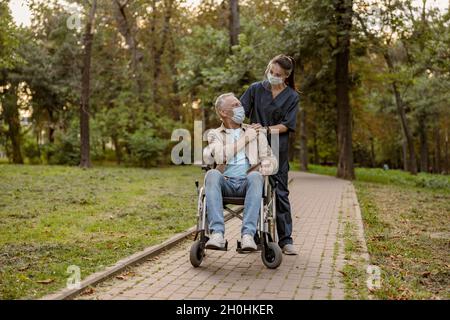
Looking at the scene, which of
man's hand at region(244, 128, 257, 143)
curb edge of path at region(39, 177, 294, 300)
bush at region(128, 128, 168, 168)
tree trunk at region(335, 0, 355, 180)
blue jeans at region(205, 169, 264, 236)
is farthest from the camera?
bush at region(128, 128, 168, 168)

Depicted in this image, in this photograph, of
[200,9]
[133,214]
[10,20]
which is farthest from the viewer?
[200,9]

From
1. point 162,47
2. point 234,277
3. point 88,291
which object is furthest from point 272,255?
point 162,47

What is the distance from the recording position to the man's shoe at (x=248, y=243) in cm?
535

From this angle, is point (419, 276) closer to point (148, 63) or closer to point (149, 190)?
point (149, 190)

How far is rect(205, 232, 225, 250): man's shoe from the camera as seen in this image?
17.7 feet

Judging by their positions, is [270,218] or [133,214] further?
[133,214]

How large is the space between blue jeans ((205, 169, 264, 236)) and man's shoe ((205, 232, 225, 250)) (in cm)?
6

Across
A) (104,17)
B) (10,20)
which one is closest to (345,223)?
(10,20)

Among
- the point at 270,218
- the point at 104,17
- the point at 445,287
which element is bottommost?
the point at 445,287

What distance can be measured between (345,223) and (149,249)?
374 centimetres

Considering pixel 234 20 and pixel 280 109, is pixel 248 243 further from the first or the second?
pixel 234 20

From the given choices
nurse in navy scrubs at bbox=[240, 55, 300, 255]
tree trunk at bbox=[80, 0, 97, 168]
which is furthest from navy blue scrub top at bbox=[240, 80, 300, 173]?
tree trunk at bbox=[80, 0, 97, 168]

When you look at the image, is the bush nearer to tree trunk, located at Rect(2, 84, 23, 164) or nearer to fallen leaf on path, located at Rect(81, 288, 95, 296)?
tree trunk, located at Rect(2, 84, 23, 164)

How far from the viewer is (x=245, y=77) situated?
65.6 ft
